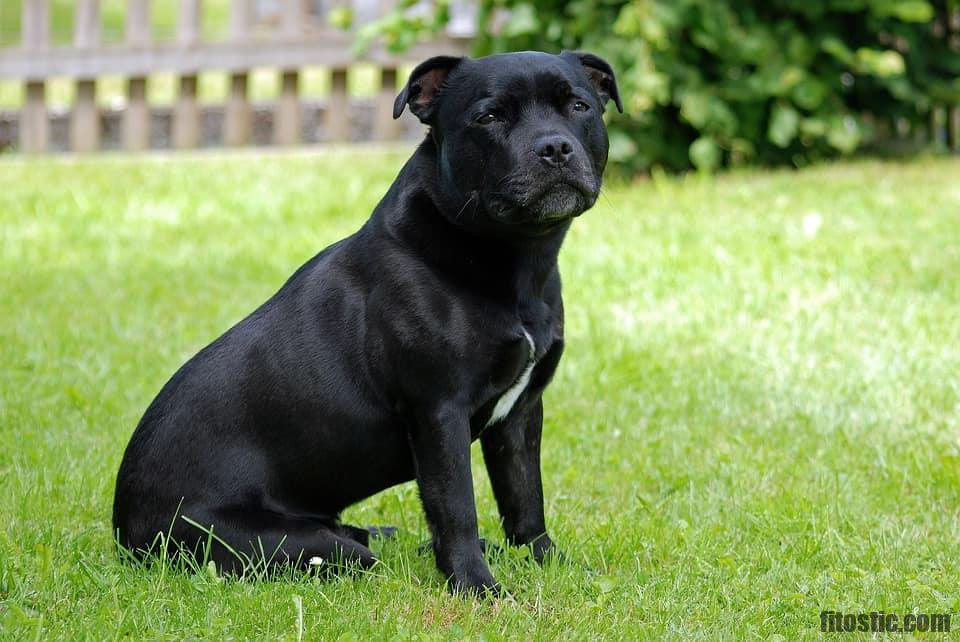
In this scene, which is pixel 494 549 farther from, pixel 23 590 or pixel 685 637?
pixel 23 590

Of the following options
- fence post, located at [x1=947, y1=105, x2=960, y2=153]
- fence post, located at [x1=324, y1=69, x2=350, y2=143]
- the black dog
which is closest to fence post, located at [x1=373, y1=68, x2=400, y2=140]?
fence post, located at [x1=324, y1=69, x2=350, y2=143]

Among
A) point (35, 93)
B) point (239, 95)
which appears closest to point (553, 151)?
point (239, 95)

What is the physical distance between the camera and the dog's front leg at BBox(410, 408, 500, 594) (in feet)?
10.8

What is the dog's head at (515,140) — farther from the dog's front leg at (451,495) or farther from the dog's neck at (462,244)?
the dog's front leg at (451,495)

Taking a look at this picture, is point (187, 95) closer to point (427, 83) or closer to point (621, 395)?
point (621, 395)

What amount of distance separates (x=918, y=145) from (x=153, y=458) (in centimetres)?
774

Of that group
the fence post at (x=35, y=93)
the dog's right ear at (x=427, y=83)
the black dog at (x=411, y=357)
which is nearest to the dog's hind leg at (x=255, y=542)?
the black dog at (x=411, y=357)

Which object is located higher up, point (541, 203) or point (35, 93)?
point (541, 203)

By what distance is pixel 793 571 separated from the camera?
11.7ft

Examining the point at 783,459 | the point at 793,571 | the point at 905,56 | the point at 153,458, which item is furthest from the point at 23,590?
the point at 905,56

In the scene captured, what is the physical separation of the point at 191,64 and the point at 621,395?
5.96 m

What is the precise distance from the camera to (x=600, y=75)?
3.85 metres

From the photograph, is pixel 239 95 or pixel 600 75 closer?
pixel 600 75

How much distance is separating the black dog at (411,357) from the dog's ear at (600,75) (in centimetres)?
16
